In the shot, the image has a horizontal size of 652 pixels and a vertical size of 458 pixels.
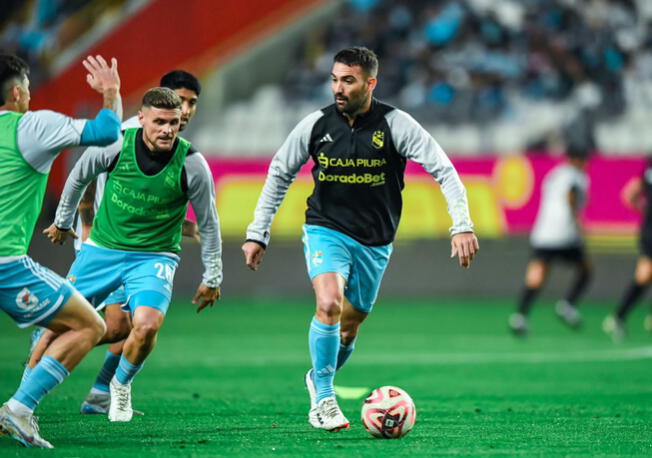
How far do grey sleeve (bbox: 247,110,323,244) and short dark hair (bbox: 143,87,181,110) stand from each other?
764mm

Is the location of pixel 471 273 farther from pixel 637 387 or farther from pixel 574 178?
pixel 637 387

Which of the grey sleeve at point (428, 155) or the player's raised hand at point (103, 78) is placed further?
the grey sleeve at point (428, 155)

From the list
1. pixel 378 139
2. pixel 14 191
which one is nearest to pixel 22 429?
pixel 14 191

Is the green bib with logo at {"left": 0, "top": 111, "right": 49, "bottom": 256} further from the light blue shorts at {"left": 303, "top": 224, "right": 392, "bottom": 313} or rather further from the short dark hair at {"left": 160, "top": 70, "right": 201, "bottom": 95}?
the short dark hair at {"left": 160, "top": 70, "right": 201, "bottom": 95}

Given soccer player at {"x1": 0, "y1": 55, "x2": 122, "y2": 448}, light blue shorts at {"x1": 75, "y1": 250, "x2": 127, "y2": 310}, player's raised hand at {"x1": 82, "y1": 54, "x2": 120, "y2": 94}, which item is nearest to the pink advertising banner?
light blue shorts at {"x1": 75, "y1": 250, "x2": 127, "y2": 310}

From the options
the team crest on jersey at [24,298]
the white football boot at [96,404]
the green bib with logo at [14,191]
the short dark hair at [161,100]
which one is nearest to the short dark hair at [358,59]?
the short dark hair at [161,100]

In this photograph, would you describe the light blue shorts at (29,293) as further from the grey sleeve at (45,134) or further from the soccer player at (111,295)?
the soccer player at (111,295)

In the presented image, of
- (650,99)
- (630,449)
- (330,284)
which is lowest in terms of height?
(630,449)

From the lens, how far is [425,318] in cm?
1730

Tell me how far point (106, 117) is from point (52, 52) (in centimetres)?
1798

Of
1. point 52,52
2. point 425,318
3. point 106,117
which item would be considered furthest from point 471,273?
point 106,117

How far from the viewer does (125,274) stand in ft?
26.2

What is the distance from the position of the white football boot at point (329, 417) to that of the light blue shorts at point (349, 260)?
84 centimetres

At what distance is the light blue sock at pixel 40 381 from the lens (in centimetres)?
657
